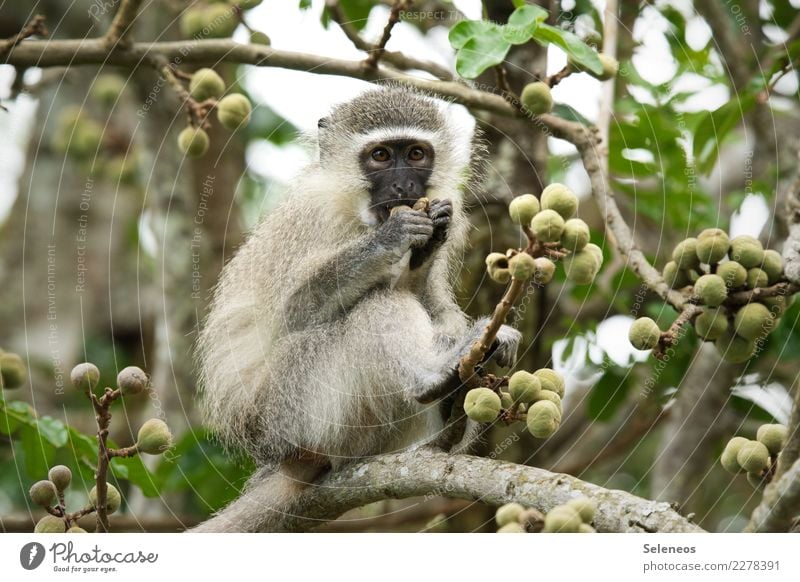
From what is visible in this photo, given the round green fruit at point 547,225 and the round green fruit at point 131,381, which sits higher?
the round green fruit at point 547,225

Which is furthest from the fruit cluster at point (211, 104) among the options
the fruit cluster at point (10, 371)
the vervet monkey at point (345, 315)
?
the fruit cluster at point (10, 371)

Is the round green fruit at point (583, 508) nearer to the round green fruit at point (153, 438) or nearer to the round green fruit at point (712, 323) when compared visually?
the round green fruit at point (712, 323)

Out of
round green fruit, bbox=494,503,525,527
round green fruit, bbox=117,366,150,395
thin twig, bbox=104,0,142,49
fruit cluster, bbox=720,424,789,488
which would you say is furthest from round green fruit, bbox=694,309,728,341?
thin twig, bbox=104,0,142,49

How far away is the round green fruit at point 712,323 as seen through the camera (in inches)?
151

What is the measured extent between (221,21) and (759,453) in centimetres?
353

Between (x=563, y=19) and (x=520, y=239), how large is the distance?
1.29m

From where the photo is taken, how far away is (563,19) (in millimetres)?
5613

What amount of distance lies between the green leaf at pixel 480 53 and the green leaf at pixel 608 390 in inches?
97.6

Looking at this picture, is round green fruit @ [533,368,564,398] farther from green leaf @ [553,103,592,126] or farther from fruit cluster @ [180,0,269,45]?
fruit cluster @ [180,0,269,45]

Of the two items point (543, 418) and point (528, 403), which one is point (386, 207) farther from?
point (543, 418)

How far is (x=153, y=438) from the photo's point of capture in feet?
11.3

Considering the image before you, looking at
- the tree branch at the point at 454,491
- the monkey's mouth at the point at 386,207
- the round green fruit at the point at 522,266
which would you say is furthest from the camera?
the monkey's mouth at the point at 386,207

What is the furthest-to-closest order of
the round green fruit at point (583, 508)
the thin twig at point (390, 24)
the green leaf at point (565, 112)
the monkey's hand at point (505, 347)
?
1. the green leaf at point (565, 112)
2. the thin twig at point (390, 24)
3. the monkey's hand at point (505, 347)
4. the round green fruit at point (583, 508)
